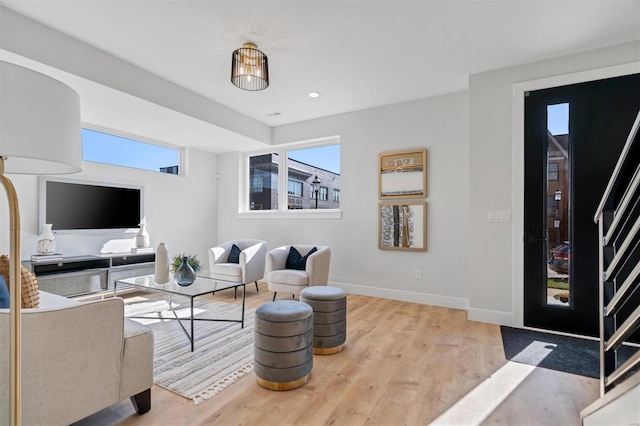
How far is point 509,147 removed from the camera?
10.7 feet

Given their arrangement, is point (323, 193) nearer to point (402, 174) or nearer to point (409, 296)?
point (402, 174)

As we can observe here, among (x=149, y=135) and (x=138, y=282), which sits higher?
(x=149, y=135)

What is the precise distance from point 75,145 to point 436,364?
2.56 metres

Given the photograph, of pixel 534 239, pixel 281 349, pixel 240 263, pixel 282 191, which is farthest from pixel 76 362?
pixel 282 191

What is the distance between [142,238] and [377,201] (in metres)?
3.40

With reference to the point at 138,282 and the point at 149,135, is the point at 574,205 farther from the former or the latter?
the point at 149,135

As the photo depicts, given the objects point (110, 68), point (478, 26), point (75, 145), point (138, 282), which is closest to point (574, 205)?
point (478, 26)

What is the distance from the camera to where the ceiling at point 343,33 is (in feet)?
7.82

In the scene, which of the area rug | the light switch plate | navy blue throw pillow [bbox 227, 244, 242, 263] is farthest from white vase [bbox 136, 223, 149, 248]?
the light switch plate

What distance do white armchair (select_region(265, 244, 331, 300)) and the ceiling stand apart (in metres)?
2.11

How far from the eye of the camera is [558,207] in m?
3.05

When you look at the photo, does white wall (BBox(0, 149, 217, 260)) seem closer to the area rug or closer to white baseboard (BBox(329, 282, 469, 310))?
the area rug

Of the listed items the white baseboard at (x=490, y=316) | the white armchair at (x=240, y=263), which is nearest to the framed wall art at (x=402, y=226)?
the white baseboard at (x=490, y=316)

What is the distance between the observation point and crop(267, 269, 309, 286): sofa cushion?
382 cm
